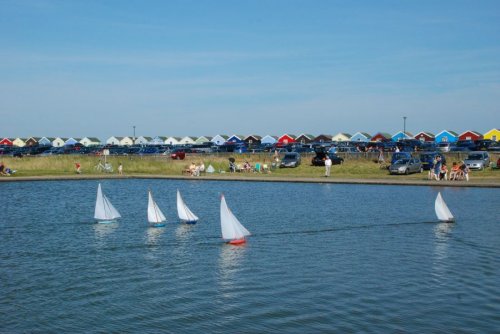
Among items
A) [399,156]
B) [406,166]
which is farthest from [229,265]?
[399,156]

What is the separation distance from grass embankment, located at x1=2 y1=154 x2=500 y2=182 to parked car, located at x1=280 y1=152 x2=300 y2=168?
0.63 meters

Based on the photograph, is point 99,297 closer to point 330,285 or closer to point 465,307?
point 330,285

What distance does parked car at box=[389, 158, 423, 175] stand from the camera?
187 ft

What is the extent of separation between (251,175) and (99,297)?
44.0 metres

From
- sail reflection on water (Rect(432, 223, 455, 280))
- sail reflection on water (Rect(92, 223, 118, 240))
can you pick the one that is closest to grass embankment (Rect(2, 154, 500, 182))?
sail reflection on water (Rect(432, 223, 455, 280))

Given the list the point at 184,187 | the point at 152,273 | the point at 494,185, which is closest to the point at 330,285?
the point at 152,273

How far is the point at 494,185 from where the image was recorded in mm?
46125

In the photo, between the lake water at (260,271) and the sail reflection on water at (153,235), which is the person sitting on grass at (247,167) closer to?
the lake water at (260,271)

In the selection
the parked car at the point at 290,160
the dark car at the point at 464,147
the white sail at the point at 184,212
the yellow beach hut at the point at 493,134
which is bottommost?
the white sail at the point at 184,212

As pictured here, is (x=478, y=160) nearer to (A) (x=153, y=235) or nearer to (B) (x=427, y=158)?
(B) (x=427, y=158)

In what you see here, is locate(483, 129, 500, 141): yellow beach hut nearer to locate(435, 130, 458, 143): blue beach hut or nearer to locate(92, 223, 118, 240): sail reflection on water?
locate(435, 130, 458, 143): blue beach hut

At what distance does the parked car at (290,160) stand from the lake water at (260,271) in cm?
2778

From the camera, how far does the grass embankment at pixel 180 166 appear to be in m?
60.9

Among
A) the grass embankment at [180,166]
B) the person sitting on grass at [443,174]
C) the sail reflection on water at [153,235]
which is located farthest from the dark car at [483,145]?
the sail reflection on water at [153,235]
